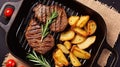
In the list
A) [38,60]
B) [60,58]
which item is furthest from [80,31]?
[38,60]

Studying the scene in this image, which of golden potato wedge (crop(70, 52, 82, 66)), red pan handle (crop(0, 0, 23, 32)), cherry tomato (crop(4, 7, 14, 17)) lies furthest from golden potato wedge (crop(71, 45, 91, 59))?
cherry tomato (crop(4, 7, 14, 17))

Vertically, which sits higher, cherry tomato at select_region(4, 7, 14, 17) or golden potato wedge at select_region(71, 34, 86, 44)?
cherry tomato at select_region(4, 7, 14, 17)

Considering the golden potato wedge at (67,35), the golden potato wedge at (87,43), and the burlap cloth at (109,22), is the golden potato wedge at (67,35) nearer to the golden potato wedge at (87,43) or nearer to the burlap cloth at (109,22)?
the golden potato wedge at (87,43)

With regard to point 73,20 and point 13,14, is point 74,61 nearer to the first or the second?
point 73,20

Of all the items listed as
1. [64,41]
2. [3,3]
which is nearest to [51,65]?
[64,41]

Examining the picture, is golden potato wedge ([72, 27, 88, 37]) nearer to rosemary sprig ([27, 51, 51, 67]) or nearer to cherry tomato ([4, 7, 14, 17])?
rosemary sprig ([27, 51, 51, 67])

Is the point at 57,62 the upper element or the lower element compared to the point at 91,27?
lower
